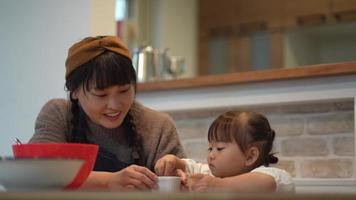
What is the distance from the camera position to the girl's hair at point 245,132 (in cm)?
137

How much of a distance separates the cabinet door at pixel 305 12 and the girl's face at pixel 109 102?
104 inches

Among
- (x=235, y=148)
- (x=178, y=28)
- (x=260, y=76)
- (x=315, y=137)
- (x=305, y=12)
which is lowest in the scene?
(x=315, y=137)

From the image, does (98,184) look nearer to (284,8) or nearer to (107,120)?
(107,120)

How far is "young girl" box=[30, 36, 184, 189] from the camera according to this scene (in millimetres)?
1424

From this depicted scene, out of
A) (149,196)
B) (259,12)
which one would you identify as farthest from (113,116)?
(259,12)

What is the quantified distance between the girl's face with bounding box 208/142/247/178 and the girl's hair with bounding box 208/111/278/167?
1cm

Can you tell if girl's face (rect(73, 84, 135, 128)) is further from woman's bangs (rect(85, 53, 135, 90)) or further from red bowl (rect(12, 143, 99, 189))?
red bowl (rect(12, 143, 99, 189))

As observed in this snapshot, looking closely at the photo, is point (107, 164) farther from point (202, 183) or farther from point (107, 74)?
point (202, 183)

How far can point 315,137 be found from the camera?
7.32ft

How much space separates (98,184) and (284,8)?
3.05 metres

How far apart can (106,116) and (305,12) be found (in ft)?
8.97

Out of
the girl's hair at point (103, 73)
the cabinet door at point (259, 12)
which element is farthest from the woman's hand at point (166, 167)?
the cabinet door at point (259, 12)

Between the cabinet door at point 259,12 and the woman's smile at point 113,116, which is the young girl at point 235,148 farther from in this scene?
the cabinet door at point 259,12

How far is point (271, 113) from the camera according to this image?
231 cm
